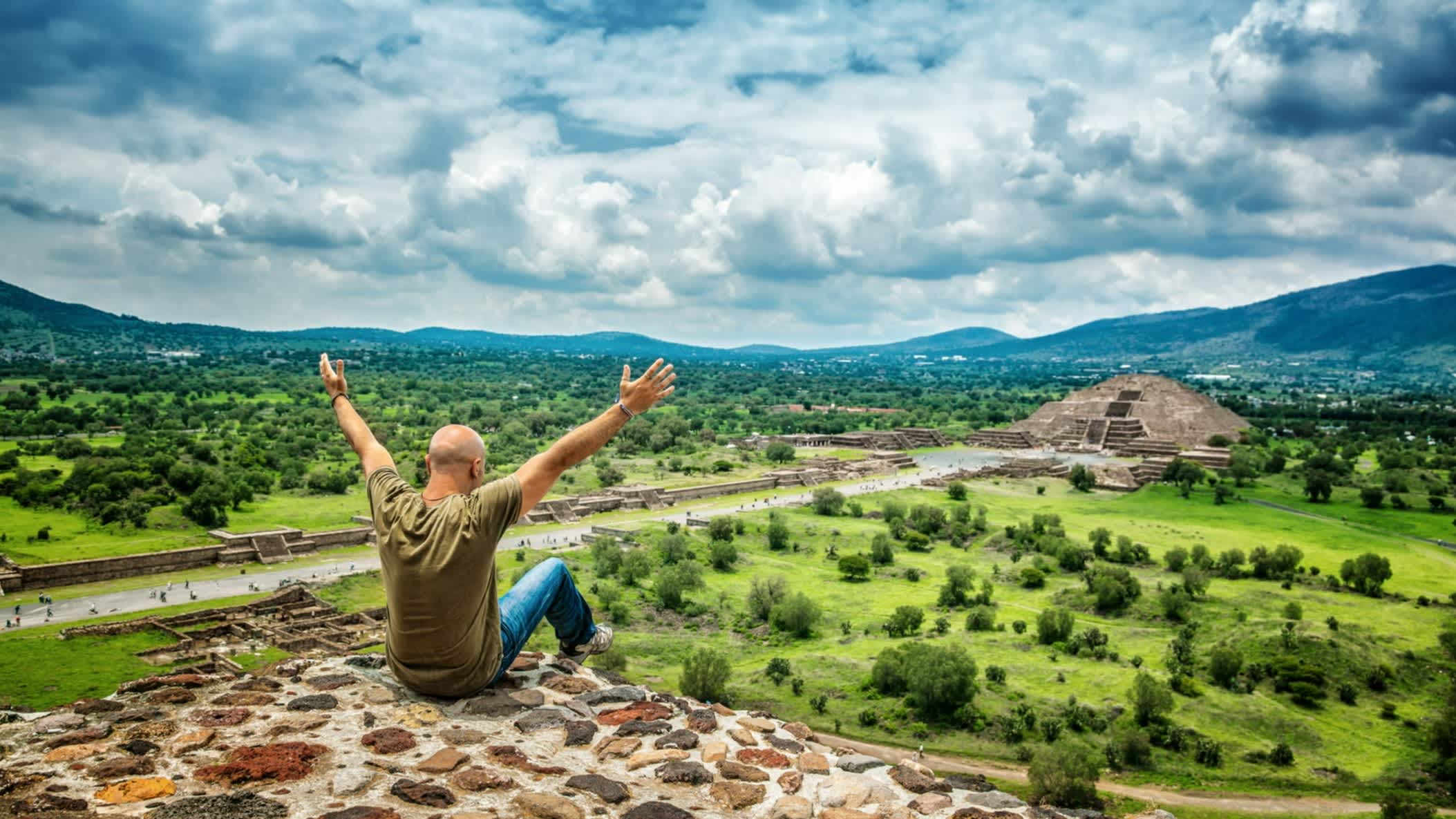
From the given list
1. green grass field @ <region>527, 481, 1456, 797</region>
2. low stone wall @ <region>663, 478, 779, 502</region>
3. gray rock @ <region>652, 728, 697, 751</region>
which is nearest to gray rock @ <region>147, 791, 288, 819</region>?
gray rock @ <region>652, 728, 697, 751</region>

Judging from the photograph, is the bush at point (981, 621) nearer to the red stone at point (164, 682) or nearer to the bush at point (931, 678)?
the bush at point (931, 678)

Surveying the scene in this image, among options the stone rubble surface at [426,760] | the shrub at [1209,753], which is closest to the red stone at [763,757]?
the stone rubble surface at [426,760]

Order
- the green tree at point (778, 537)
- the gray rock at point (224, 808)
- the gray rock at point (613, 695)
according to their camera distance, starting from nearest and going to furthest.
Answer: the gray rock at point (224, 808) < the gray rock at point (613, 695) < the green tree at point (778, 537)

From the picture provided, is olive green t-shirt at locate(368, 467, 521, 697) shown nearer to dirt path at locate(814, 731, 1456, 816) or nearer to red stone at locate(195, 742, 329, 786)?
red stone at locate(195, 742, 329, 786)

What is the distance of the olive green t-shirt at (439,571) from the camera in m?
4.56

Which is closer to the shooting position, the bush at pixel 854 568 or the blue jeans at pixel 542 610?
the blue jeans at pixel 542 610

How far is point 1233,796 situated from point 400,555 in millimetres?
23808

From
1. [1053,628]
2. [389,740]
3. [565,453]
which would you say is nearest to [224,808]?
[389,740]

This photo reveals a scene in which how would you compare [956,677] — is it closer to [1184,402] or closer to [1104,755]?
[1104,755]

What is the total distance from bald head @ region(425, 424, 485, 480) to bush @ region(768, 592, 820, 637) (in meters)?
27.9

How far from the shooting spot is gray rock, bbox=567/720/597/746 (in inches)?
205

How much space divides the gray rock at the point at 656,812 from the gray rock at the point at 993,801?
1.81 m

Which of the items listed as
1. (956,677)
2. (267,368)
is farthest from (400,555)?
(267,368)

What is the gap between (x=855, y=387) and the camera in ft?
595
